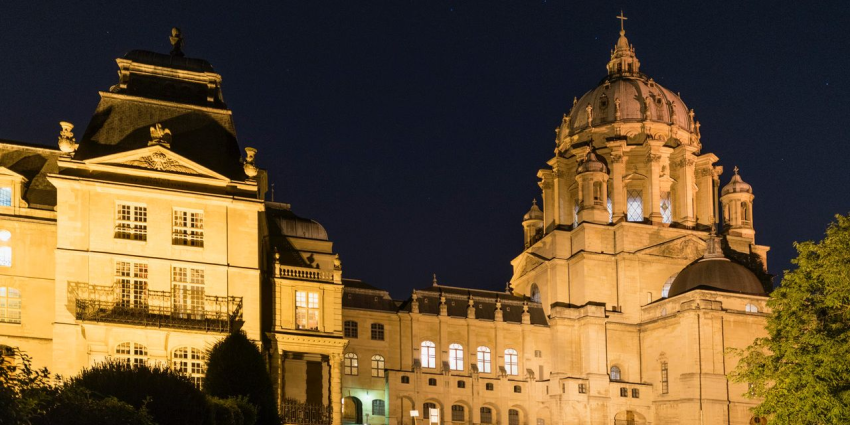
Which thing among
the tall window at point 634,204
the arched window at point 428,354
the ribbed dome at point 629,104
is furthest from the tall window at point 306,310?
the ribbed dome at point 629,104

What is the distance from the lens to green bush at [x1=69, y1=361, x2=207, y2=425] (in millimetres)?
33938

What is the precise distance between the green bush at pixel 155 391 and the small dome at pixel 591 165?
56.6 metres

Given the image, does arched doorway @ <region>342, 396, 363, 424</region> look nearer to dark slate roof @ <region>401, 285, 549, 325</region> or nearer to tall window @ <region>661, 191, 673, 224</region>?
dark slate roof @ <region>401, 285, 549, 325</region>

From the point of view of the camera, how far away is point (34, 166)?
56.5m

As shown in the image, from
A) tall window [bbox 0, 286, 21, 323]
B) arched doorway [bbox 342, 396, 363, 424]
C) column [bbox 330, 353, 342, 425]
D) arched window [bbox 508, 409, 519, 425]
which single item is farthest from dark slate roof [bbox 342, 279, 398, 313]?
tall window [bbox 0, 286, 21, 323]

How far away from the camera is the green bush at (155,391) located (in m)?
33.9

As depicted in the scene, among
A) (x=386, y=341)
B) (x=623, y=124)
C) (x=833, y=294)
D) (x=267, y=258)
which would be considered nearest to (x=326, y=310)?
(x=267, y=258)

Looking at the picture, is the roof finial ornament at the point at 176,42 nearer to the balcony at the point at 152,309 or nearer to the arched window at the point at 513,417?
the balcony at the point at 152,309

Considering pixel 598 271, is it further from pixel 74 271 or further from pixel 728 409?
pixel 74 271

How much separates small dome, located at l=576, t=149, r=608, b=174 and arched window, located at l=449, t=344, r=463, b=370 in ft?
59.3

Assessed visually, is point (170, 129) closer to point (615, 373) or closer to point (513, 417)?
point (513, 417)

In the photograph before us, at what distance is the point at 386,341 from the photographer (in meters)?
77.7

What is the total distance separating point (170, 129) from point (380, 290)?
2669cm

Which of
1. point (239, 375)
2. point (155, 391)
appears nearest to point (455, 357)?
point (239, 375)
